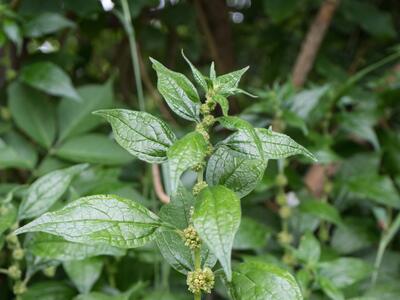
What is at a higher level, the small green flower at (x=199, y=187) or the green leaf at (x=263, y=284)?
the small green flower at (x=199, y=187)

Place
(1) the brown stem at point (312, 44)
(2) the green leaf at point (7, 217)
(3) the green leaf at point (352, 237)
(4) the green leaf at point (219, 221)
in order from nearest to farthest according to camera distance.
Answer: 1. (4) the green leaf at point (219, 221)
2. (2) the green leaf at point (7, 217)
3. (3) the green leaf at point (352, 237)
4. (1) the brown stem at point (312, 44)

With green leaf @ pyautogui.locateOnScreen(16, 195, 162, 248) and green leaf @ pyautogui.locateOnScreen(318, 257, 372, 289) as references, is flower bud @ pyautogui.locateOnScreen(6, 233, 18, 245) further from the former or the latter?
green leaf @ pyautogui.locateOnScreen(318, 257, 372, 289)

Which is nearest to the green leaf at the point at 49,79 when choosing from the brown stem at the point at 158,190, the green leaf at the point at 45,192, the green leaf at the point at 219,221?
the brown stem at the point at 158,190

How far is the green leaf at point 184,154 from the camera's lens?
13.3 inches

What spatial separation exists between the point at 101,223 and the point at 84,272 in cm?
24

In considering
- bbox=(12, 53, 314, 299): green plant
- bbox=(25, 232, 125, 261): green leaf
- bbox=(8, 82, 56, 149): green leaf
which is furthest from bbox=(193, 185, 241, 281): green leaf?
bbox=(8, 82, 56, 149): green leaf

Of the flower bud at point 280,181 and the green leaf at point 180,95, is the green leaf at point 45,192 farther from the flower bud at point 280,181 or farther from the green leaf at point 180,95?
the flower bud at point 280,181

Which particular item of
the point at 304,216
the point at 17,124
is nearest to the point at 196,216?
the point at 304,216

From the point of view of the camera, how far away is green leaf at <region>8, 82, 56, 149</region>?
0.89 m

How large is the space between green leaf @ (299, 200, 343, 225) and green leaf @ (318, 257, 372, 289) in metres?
0.08

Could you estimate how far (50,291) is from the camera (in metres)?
0.64

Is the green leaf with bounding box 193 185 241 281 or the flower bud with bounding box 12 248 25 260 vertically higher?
the green leaf with bounding box 193 185 241 281

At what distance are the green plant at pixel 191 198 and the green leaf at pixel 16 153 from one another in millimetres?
382

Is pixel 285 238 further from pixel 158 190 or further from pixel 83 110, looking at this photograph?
pixel 83 110
